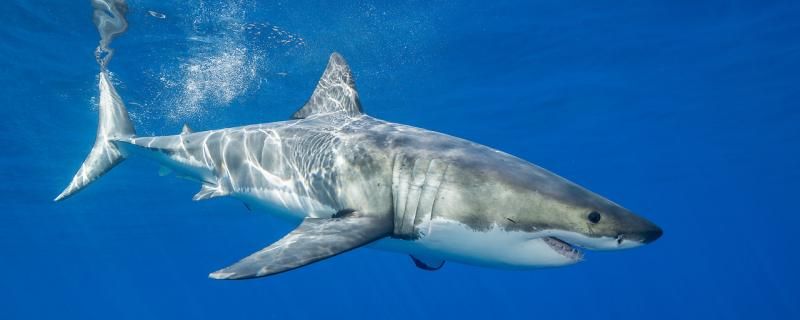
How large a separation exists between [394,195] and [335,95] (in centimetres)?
263

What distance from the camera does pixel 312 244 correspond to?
3.77m

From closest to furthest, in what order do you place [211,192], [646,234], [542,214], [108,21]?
1. [646,234]
2. [542,214]
3. [211,192]
4. [108,21]

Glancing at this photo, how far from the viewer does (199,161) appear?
6672 millimetres

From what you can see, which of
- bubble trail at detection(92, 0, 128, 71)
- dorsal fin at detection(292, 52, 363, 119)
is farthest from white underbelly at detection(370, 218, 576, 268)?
bubble trail at detection(92, 0, 128, 71)

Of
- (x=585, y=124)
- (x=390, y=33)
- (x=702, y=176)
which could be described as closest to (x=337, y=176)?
(x=390, y=33)

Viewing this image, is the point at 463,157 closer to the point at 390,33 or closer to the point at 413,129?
the point at 413,129

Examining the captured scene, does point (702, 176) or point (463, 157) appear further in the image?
point (702, 176)

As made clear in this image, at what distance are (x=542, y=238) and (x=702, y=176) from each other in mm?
44739

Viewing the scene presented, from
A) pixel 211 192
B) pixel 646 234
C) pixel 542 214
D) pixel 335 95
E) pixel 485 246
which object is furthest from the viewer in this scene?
pixel 335 95

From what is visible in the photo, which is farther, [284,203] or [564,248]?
[284,203]

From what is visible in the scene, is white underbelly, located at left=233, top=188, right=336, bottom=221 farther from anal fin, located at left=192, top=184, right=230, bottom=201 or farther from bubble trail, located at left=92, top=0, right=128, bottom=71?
bubble trail, located at left=92, top=0, right=128, bottom=71

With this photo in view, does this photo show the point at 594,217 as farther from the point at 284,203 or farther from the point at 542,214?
the point at 284,203

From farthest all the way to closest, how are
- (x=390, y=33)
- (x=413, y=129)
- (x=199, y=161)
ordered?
(x=390, y=33) < (x=199, y=161) < (x=413, y=129)

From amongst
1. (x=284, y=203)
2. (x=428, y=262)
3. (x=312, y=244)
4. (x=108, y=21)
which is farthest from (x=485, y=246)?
(x=108, y=21)
